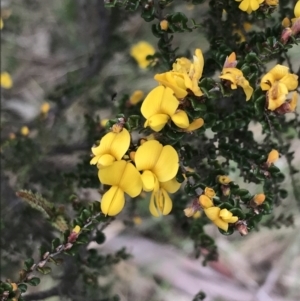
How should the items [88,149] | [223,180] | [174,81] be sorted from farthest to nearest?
[88,149], [223,180], [174,81]

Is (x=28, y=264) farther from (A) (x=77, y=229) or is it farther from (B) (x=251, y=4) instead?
(B) (x=251, y=4)

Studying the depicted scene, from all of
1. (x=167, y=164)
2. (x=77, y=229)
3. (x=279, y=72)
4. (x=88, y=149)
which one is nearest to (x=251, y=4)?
(x=279, y=72)

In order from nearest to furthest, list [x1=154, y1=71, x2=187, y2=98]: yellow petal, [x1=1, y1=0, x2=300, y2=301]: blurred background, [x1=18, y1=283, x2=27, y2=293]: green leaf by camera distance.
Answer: [x1=154, y1=71, x2=187, y2=98]: yellow petal
[x1=18, y1=283, x2=27, y2=293]: green leaf
[x1=1, y1=0, x2=300, y2=301]: blurred background

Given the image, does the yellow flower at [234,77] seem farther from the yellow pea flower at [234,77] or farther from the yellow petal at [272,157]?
the yellow petal at [272,157]

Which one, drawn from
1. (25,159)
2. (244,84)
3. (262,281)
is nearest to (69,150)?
(25,159)

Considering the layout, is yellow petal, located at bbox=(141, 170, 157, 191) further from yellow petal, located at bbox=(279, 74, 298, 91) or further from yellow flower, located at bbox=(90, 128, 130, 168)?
yellow petal, located at bbox=(279, 74, 298, 91)

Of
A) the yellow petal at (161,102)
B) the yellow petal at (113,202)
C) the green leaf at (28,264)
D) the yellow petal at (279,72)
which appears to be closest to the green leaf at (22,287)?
the green leaf at (28,264)

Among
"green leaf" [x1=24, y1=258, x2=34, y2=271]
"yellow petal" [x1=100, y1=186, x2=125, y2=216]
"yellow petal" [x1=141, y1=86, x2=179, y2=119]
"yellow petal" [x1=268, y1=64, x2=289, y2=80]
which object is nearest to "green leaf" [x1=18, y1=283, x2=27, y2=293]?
"green leaf" [x1=24, y1=258, x2=34, y2=271]
